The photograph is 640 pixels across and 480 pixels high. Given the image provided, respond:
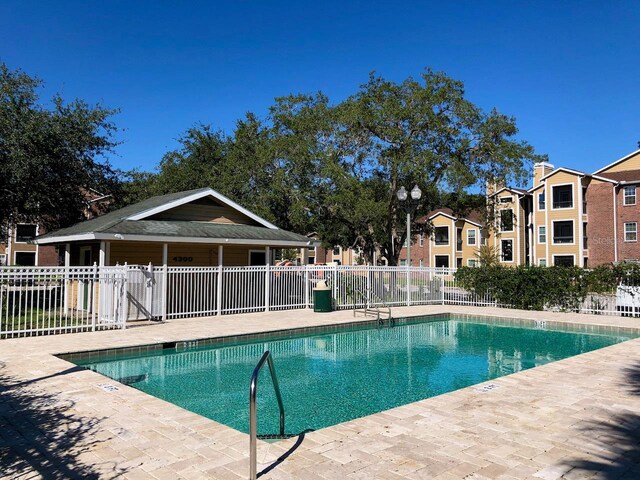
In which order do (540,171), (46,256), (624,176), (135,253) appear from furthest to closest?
(46,256), (540,171), (624,176), (135,253)

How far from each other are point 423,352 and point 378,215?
14067mm

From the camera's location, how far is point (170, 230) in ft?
53.0

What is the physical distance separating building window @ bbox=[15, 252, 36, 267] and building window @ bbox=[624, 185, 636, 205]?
178 ft

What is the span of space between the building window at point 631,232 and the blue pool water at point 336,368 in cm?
2744

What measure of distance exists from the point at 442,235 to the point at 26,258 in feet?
146

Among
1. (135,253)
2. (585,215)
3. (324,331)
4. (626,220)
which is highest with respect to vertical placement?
(585,215)

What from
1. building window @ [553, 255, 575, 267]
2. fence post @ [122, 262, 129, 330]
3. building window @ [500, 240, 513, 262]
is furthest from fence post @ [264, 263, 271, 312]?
building window @ [500, 240, 513, 262]

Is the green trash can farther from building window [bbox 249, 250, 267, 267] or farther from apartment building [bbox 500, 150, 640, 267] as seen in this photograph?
apartment building [bbox 500, 150, 640, 267]

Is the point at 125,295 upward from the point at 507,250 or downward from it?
downward

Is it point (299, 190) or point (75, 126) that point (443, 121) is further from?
point (75, 126)

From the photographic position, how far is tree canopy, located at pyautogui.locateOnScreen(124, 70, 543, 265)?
2500 centimetres

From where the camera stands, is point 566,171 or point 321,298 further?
point 566,171

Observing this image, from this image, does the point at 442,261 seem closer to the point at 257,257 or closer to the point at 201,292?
the point at 257,257

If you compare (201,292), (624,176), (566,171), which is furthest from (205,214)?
(624,176)
